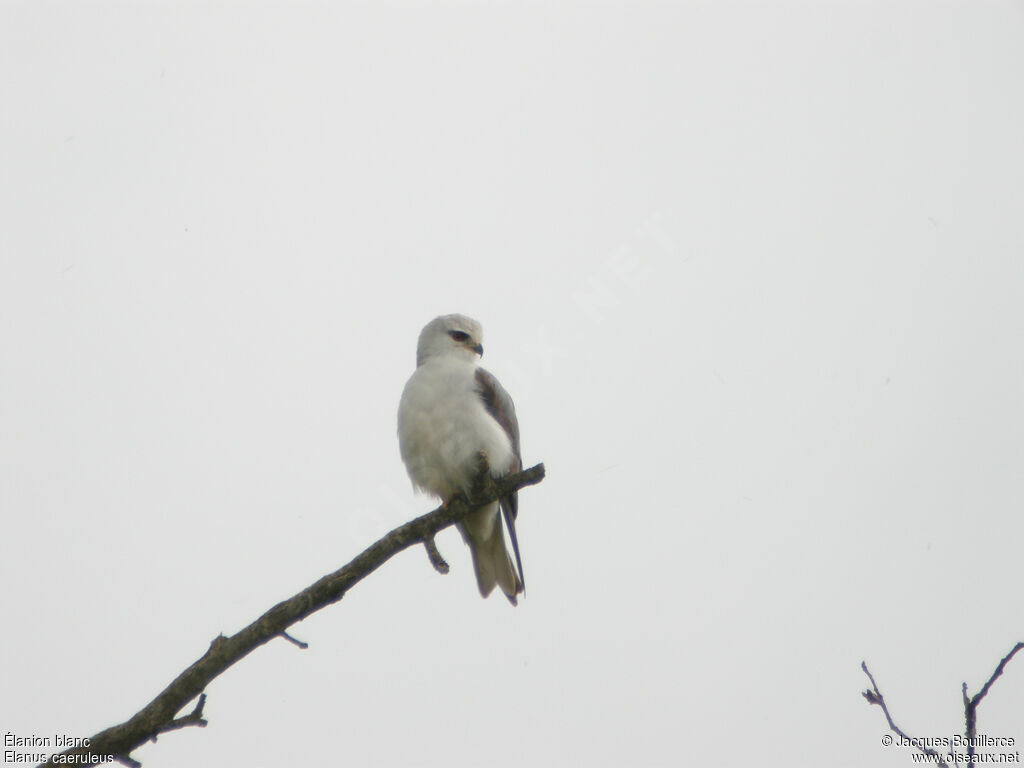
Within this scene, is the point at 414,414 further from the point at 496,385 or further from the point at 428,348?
the point at 428,348

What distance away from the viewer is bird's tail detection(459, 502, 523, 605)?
7086mm

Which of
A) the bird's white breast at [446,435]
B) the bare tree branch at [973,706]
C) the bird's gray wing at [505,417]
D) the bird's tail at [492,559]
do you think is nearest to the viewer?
the bare tree branch at [973,706]

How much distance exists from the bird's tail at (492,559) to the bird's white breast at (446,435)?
1.54ft

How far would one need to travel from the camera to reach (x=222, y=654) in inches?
144

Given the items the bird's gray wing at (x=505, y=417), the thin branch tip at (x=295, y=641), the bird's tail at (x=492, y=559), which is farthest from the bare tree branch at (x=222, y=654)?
the bird's tail at (x=492, y=559)

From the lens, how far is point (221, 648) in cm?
368

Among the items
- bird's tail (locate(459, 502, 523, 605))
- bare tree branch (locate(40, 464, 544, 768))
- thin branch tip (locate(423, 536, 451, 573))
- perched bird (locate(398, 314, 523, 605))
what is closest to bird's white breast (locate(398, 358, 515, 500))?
perched bird (locate(398, 314, 523, 605))

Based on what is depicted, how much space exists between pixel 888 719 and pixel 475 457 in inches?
131

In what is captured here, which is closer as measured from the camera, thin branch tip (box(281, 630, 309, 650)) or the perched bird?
thin branch tip (box(281, 630, 309, 650))

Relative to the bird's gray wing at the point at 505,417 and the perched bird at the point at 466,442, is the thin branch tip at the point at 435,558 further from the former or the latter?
the bird's gray wing at the point at 505,417

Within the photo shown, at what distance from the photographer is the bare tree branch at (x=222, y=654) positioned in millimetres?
3461

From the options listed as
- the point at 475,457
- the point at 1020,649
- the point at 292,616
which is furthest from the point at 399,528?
the point at 1020,649

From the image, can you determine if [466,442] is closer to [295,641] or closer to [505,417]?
[505,417]

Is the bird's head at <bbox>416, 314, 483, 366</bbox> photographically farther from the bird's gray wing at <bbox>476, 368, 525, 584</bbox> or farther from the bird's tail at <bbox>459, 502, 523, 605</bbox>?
the bird's tail at <bbox>459, 502, 523, 605</bbox>
